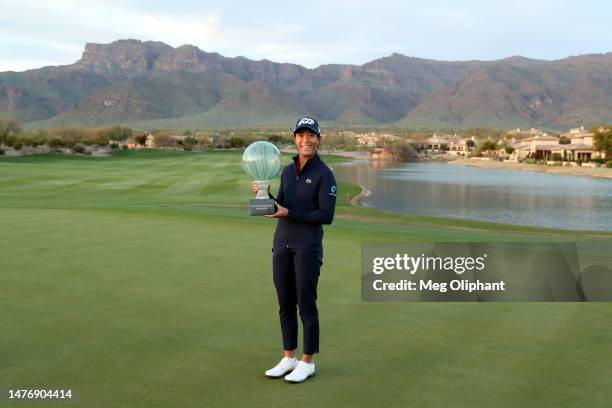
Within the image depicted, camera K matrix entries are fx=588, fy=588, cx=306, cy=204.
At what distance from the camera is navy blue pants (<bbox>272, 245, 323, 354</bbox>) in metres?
4.94

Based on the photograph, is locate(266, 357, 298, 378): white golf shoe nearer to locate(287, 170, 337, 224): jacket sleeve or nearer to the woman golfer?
the woman golfer

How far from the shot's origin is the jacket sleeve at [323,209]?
189 inches

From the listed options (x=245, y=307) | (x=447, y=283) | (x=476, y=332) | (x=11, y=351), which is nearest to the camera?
(x=11, y=351)

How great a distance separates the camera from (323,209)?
4.82 meters

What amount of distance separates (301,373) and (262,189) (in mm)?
1557

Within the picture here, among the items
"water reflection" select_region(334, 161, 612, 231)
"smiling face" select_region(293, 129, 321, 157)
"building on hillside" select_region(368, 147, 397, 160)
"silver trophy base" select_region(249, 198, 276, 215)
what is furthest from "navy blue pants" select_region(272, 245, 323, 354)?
"building on hillside" select_region(368, 147, 397, 160)

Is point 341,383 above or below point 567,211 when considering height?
above

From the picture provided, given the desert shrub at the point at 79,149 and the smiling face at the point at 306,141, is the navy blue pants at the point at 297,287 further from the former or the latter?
the desert shrub at the point at 79,149

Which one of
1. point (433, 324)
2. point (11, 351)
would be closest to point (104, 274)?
point (11, 351)

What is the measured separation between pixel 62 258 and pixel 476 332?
6.99 meters

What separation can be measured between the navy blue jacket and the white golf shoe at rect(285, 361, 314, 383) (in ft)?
3.28

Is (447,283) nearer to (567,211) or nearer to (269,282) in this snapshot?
(269,282)

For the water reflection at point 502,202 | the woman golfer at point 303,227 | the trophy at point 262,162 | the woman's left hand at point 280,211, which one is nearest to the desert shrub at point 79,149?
the water reflection at point 502,202

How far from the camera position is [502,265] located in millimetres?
9883
